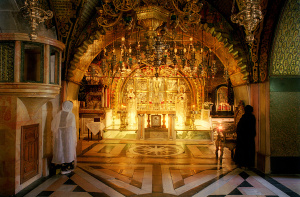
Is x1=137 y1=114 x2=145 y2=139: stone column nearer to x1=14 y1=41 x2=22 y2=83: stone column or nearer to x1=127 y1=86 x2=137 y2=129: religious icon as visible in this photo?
x1=127 y1=86 x2=137 y2=129: religious icon

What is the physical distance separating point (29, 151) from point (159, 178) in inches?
117

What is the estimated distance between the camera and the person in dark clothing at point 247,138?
5.59 meters

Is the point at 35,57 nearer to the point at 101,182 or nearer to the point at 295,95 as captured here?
the point at 101,182

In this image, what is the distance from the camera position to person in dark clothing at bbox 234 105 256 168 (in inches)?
220

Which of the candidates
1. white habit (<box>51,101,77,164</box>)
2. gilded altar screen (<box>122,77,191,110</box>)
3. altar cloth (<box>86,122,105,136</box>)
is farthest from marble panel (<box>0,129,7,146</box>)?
gilded altar screen (<box>122,77,191,110</box>)

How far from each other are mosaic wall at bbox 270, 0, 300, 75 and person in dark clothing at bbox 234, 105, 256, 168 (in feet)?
4.16

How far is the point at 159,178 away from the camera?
491 cm

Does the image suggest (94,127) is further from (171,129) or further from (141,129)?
(171,129)

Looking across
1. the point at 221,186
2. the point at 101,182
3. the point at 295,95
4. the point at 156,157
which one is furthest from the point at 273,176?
the point at 101,182

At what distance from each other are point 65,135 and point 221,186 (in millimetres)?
3819

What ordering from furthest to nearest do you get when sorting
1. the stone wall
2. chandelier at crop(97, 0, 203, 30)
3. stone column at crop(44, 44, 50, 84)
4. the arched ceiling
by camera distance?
the arched ceiling, the stone wall, chandelier at crop(97, 0, 203, 30), stone column at crop(44, 44, 50, 84)

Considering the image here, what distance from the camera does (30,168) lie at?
4609 millimetres

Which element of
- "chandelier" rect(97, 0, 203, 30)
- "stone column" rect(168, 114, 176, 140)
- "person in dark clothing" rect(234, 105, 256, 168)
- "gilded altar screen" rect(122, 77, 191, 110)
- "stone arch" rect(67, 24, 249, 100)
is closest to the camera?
"chandelier" rect(97, 0, 203, 30)

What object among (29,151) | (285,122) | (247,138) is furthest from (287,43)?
(29,151)
